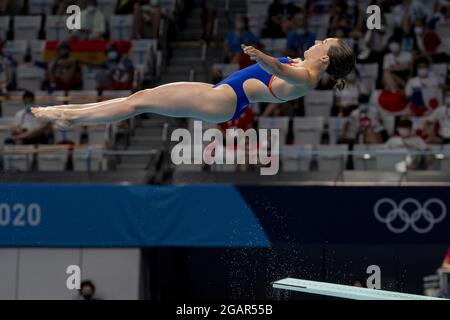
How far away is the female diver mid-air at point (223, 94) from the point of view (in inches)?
318

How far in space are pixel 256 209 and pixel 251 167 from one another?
2.06 feet

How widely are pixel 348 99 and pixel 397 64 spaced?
988 mm

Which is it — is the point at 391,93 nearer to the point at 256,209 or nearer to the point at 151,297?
the point at 256,209

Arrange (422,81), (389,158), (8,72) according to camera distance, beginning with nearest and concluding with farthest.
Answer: (389,158), (422,81), (8,72)

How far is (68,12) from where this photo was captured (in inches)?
634

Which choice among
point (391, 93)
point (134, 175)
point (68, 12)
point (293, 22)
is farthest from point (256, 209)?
point (68, 12)

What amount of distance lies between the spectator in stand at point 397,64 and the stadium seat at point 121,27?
3.88 meters

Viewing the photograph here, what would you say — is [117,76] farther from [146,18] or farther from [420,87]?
[420,87]

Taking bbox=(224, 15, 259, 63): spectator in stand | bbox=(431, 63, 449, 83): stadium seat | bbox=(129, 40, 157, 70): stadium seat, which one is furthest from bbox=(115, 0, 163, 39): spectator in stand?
bbox=(431, 63, 449, 83): stadium seat

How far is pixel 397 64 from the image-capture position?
46.8ft

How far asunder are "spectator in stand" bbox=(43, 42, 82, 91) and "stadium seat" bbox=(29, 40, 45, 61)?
740mm

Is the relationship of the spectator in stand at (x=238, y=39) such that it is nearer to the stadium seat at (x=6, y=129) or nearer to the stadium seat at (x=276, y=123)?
the stadium seat at (x=276, y=123)

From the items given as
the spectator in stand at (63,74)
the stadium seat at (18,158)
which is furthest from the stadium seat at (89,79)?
the stadium seat at (18,158)

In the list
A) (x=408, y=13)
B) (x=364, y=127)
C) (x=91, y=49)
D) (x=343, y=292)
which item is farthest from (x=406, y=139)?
(x=343, y=292)
